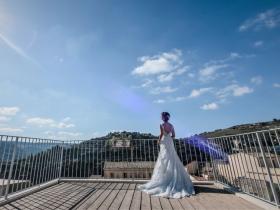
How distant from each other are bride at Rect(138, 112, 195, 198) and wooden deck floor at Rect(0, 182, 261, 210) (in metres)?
0.25

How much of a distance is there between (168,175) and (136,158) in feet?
7.17

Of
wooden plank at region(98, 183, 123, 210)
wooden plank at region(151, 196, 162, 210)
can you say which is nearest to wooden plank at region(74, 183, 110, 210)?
wooden plank at region(98, 183, 123, 210)

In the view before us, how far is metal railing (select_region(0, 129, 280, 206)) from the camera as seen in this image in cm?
345

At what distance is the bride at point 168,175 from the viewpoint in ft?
14.1

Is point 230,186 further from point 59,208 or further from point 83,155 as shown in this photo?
point 83,155

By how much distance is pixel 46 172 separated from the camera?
5645 millimetres

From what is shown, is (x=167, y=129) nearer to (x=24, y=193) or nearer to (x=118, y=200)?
(x=118, y=200)

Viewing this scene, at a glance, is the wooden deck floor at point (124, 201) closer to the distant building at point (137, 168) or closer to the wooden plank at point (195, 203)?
the wooden plank at point (195, 203)

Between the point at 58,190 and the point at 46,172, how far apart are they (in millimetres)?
1040

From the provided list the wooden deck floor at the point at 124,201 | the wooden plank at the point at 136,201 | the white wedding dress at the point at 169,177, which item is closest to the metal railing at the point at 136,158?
the wooden deck floor at the point at 124,201

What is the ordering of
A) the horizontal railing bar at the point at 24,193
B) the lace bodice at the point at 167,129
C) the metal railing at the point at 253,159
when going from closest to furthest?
the metal railing at the point at 253,159 → the horizontal railing bar at the point at 24,193 → the lace bodice at the point at 167,129

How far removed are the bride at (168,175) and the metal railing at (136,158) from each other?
1.25 meters

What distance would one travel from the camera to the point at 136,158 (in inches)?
258

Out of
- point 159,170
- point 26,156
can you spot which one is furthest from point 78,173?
point 159,170
